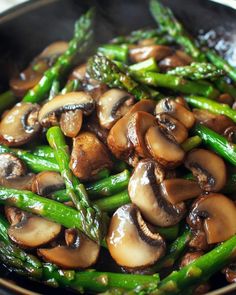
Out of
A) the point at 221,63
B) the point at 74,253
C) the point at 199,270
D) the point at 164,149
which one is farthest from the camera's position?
the point at 221,63

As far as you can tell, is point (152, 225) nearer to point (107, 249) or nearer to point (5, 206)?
point (107, 249)

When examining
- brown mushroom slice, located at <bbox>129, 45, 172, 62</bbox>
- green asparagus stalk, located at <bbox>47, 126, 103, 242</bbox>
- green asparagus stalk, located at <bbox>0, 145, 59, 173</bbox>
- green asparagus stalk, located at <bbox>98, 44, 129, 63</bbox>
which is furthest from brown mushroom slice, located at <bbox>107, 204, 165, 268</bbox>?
green asparagus stalk, located at <bbox>98, 44, 129, 63</bbox>

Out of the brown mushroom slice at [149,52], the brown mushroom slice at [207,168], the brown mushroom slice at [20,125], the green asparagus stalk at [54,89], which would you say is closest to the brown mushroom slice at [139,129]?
the brown mushroom slice at [207,168]

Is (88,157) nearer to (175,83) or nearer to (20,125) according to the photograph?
(20,125)

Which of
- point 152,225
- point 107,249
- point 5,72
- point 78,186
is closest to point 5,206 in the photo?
point 78,186

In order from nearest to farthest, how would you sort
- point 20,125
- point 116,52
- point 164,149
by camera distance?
point 164,149 → point 20,125 → point 116,52

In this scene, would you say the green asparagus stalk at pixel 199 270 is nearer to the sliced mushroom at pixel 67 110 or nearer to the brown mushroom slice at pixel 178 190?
the brown mushroom slice at pixel 178 190


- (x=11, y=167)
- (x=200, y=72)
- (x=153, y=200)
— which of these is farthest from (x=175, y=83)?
(x=11, y=167)
